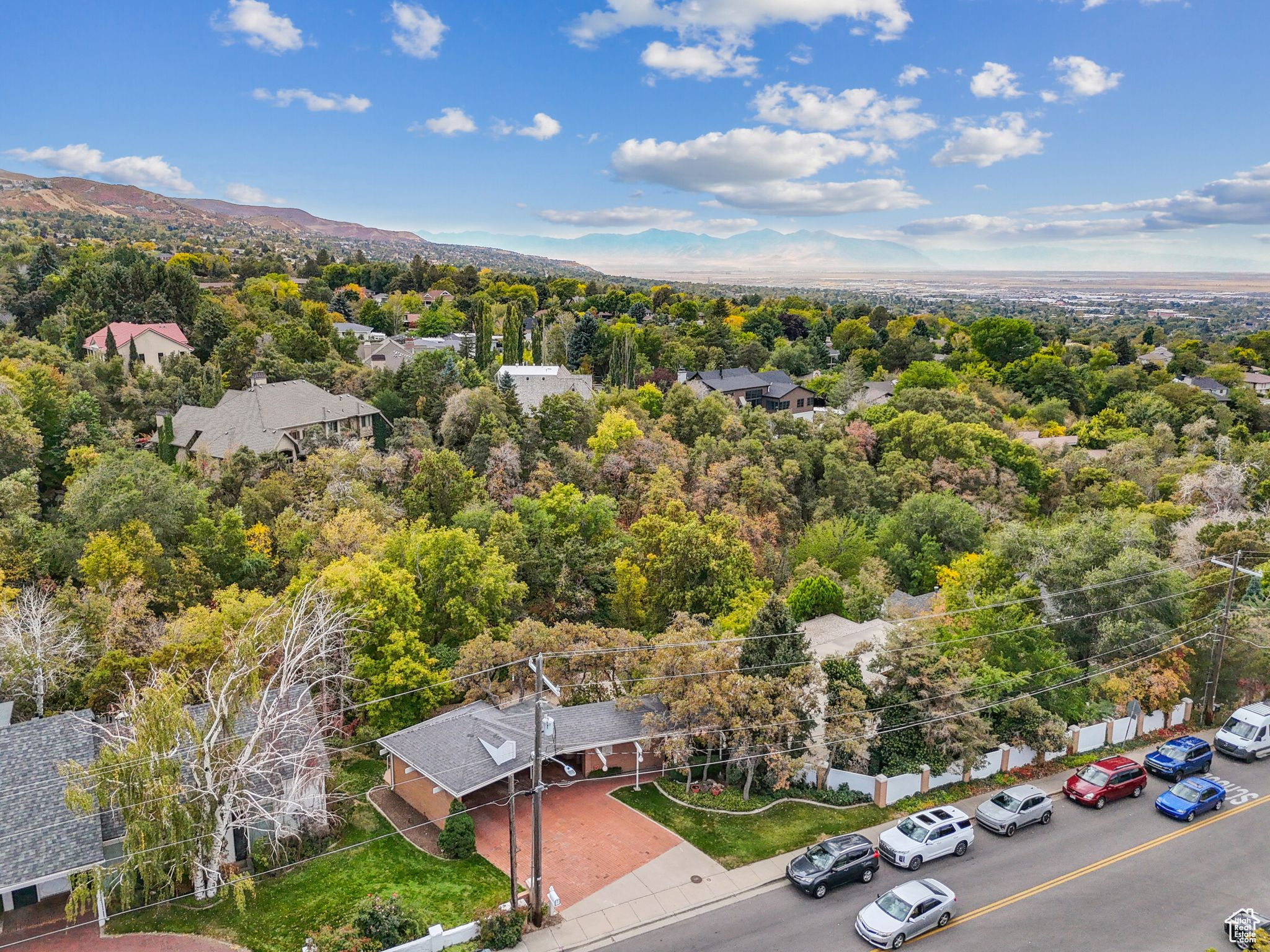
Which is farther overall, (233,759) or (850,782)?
(850,782)

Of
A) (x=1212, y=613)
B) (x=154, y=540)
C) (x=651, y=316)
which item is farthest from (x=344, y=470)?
(x=651, y=316)

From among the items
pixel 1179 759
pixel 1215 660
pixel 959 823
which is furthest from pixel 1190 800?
pixel 959 823

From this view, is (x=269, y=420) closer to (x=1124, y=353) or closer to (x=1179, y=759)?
(x=1179, y=759)

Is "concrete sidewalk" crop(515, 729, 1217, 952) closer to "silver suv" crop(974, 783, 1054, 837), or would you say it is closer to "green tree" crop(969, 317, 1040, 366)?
"silver suv" crop(974, 783, 1054, 837)

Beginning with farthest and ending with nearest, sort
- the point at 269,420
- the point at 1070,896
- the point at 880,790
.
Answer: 1. the point at 269,420
2. the point at 880,790
3. the point at 1070,896

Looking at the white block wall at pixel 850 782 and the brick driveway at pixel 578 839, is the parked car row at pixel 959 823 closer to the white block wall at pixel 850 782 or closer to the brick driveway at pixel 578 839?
the white block wall at pixel 850 782

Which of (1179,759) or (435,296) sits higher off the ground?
(435,296)
